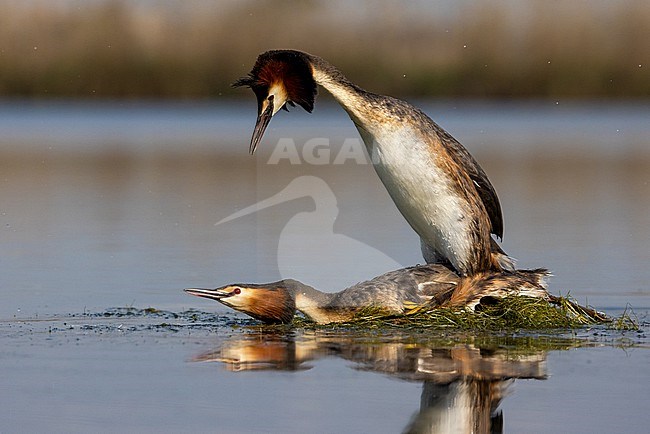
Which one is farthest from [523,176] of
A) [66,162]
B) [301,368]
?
[301,368]

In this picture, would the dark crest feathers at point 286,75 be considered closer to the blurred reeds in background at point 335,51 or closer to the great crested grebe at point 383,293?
the great crested grebe at point 383,293

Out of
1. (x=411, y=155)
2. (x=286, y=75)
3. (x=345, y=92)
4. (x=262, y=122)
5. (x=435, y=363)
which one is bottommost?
(x=435, y=363)

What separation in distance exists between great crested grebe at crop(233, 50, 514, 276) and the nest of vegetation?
41cm

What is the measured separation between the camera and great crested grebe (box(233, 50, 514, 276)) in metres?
8.73

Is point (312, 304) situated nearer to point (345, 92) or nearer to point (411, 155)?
point (411, 155)

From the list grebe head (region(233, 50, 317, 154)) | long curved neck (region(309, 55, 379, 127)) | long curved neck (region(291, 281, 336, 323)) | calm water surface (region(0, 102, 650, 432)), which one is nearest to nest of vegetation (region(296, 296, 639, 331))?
long curved neck (region(291, 281, 336, 323))

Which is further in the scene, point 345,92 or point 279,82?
point 279,82

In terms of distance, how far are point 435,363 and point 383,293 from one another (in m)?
1.42

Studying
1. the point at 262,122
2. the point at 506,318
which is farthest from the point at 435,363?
the point at 262,122

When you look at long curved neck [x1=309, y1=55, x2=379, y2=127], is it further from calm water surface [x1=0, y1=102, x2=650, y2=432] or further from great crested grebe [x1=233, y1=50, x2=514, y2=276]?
calm water surface [x1=0, y1=102, x2=650, y2=432]

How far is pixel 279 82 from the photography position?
29.7ft

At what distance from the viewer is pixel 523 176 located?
17984 millimetres

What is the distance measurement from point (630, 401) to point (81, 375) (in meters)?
2.53

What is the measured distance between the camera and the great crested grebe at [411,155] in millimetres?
8734
